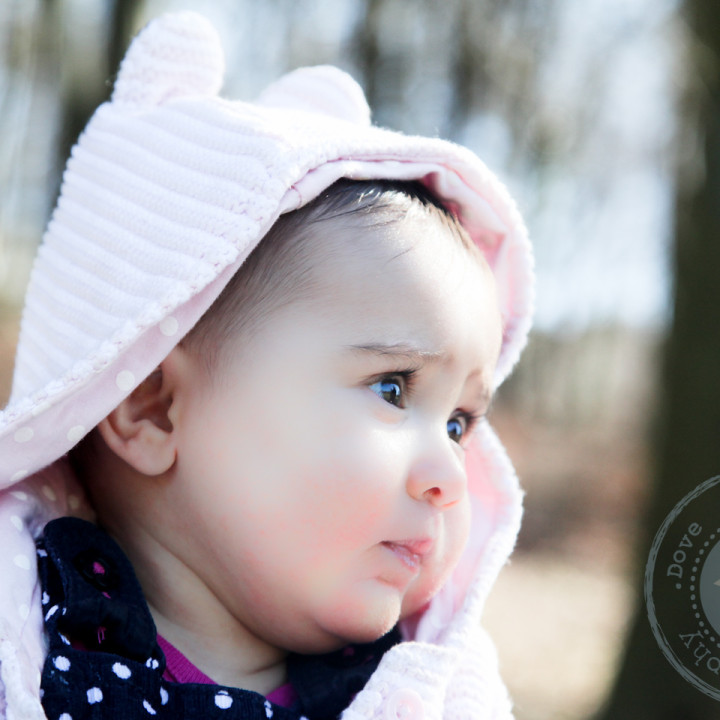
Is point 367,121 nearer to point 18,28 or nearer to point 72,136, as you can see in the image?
point 72,136

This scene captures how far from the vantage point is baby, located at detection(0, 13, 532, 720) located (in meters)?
1.04

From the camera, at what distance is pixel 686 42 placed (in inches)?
137

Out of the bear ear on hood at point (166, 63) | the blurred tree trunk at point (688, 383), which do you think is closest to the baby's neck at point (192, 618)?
the bear ear on hood at point (166, 63)

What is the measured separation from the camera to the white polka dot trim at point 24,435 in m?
1.04

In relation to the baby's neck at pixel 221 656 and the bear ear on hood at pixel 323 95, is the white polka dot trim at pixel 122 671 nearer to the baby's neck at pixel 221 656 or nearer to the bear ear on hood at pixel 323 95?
the baby's neck at pixel 221 656

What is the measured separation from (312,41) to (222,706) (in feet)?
16.1

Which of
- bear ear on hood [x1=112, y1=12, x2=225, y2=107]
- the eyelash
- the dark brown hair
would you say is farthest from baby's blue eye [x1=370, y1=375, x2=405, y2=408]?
bear ear on hood [x1=112, y1=12, x2=225, y2=107]

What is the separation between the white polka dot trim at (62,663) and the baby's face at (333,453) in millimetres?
245

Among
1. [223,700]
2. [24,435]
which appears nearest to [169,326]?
[24,435]

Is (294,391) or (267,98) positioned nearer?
(294,391)

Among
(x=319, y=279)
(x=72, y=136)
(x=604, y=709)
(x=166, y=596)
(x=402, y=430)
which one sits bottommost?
(x=604, y=709)

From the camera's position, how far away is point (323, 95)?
147 centimetres

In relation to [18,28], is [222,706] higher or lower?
higher

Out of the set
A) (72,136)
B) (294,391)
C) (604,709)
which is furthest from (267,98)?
(72,136)
